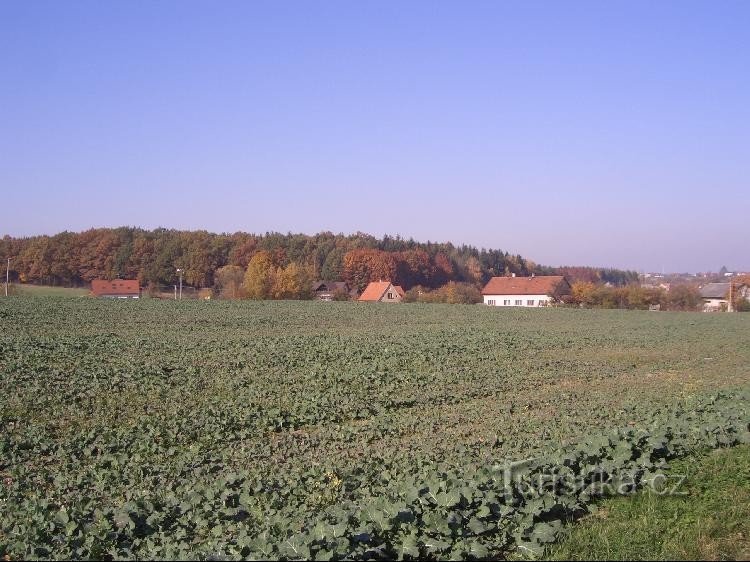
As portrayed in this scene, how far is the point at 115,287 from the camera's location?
91.1 metres

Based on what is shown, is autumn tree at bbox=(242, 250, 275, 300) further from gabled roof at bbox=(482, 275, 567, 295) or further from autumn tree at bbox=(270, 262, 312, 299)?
gabled roof at bbox=(482, 275, 567, 295)

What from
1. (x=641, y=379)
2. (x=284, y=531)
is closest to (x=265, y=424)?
(x=284, y=531)

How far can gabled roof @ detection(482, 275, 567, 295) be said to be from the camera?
9852cm

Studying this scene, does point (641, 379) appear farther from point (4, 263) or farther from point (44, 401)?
point (4, 263)

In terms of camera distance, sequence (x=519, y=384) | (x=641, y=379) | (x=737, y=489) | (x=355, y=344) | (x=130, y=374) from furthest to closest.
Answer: (x=355, y=344), (x=641, y=379), (x=519, y=384), (x=130, y=374), (x=737, y=489)

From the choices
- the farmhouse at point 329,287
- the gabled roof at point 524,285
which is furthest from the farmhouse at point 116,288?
the gabled roof at point 524,285

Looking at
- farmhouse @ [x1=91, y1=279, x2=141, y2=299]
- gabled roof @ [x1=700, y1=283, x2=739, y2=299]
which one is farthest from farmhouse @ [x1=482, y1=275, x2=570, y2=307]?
farmhouse @ [x1=91, y1=279, x2=141, y2=299]

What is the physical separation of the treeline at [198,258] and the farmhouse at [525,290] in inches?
796

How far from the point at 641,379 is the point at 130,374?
14.4m

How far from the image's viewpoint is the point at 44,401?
14.0 m

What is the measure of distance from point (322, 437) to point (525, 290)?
91.2 m

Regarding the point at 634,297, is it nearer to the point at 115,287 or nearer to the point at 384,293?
the point at 384,293

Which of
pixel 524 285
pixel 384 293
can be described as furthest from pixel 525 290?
pixel 384 293

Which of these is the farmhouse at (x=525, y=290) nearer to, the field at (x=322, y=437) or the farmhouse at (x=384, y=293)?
the farmhouse at (x=384, y=293)
